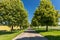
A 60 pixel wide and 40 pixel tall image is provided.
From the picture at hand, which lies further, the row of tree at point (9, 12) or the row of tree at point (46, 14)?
the row of tree at point (46, 14)

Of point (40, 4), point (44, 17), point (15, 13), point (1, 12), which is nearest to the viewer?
point (1, 12)

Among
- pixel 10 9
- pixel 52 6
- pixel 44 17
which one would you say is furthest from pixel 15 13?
pixel 52 6

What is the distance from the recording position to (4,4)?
42.1 m

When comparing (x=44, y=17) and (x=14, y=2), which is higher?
(x=14, y=2)

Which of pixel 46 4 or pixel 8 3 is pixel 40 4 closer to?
pixel 46 4

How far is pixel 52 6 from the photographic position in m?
55.9

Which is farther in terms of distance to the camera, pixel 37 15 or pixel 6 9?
pixel 37 15

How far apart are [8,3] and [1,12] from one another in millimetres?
3049

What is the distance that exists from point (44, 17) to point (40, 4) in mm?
5885

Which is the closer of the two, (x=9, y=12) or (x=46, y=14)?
(x=9, y=12)

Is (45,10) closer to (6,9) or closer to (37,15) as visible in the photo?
(37,15)

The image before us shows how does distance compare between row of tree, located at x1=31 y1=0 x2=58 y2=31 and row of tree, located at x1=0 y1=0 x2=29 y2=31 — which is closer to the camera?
row of tree, located at x1=0 y1=0 x2=29 y2=31

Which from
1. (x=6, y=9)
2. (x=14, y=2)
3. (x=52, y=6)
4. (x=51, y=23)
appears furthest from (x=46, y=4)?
(x=6, y=9)

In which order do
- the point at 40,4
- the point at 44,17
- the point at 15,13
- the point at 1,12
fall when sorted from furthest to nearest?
the point at 40,4 → the point at 44,17 → the point at 15,13 → the point at 1,12
